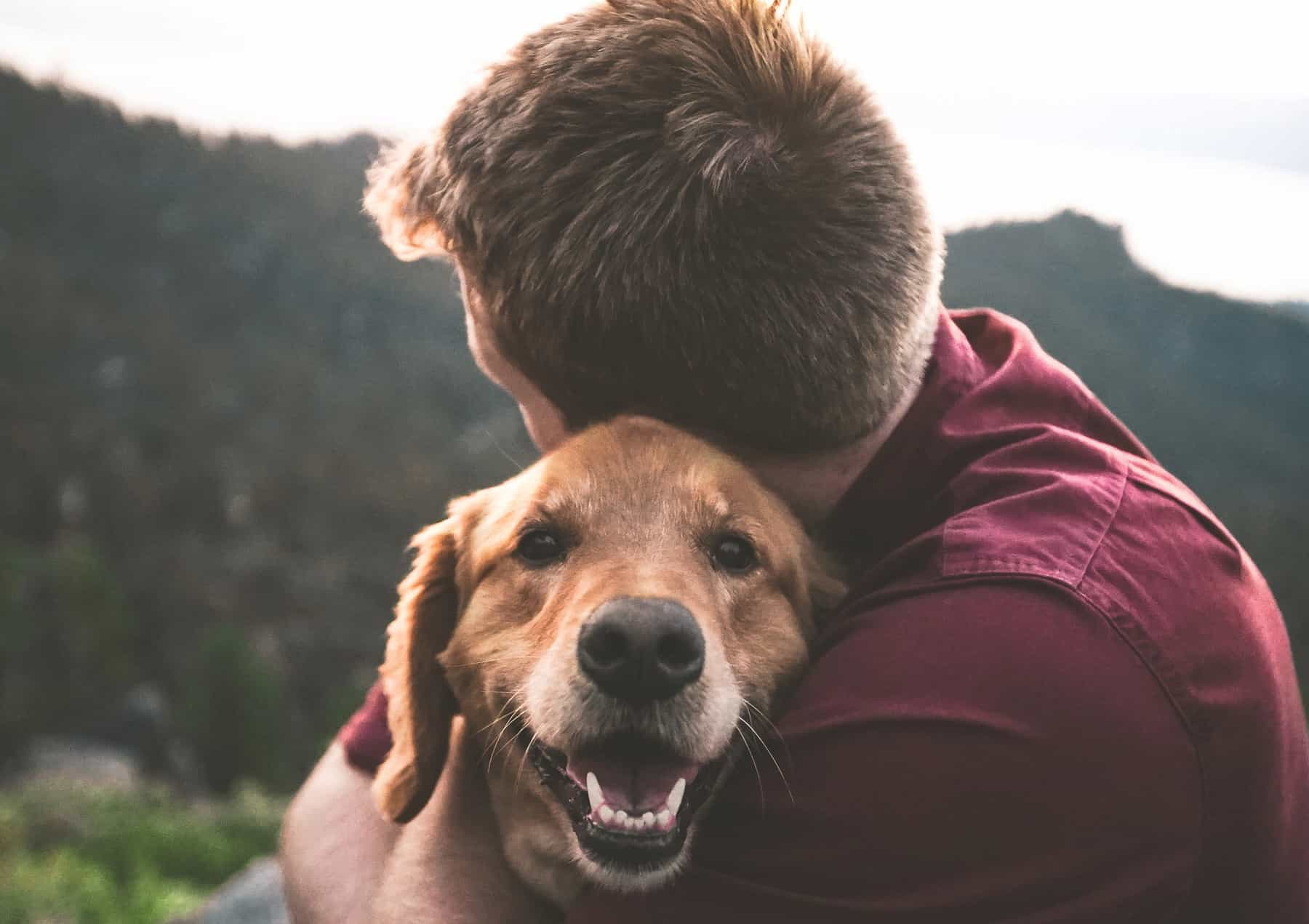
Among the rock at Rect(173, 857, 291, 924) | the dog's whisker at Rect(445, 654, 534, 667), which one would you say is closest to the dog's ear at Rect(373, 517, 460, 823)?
the dog's whisker at Rect(445, 654, 534, 667)

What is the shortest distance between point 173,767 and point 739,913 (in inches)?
1487

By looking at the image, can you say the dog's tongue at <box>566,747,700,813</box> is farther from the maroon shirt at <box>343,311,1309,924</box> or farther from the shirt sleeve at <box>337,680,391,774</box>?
the shirt sleeve at <box>337,680,391,774</box>

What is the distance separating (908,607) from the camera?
6.75ft

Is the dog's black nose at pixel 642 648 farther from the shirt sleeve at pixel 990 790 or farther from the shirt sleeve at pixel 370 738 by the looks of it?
the shirt sleeve at pixel 370 738

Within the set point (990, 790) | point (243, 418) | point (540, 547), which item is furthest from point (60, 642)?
point (990, 790)

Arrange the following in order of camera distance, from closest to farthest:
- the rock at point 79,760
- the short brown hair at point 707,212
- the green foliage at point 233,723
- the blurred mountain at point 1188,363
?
the short brown hair at point 707,212 < the blurred mountain at point 1188,363 < the rock at point 79,760 < the green foliage at point 233,723

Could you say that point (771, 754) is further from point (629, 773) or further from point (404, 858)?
point (404, 858)

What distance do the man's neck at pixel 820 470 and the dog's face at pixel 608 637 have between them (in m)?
0.07

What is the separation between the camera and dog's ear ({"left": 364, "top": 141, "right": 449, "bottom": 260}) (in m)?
2.78

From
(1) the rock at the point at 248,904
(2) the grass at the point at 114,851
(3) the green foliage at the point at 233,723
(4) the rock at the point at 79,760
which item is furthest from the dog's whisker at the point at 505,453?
(3) the green foliage at the point at 233,723

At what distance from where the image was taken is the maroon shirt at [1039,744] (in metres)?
1.83

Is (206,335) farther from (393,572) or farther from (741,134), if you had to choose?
(741,134)

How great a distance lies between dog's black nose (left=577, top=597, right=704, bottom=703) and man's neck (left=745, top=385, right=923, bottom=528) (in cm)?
70

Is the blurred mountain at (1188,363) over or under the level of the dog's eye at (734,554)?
under
